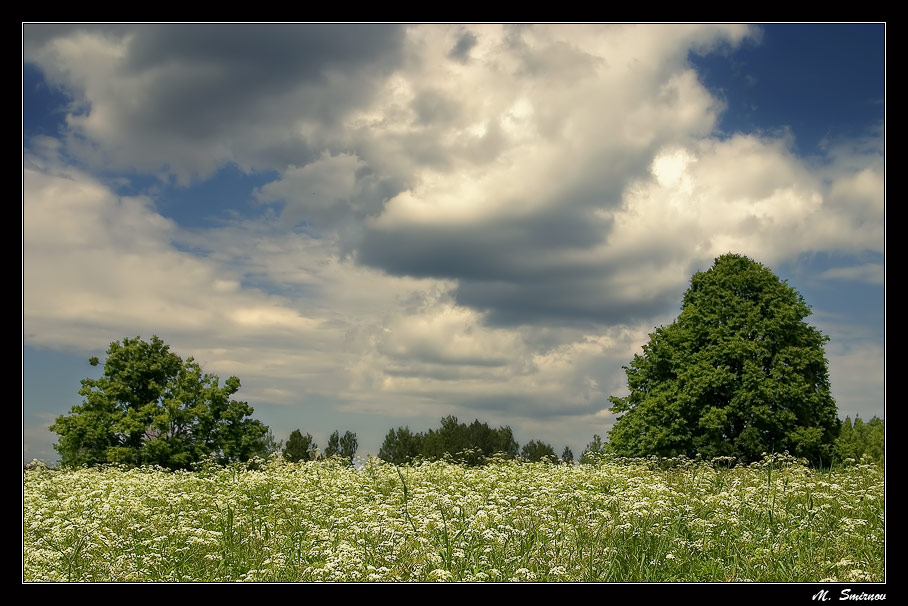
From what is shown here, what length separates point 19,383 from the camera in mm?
5949

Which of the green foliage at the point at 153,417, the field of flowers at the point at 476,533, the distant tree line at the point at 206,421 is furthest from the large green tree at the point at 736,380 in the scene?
the green foliage at the point at 153,417

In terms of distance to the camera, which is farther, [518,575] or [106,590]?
[518,575]

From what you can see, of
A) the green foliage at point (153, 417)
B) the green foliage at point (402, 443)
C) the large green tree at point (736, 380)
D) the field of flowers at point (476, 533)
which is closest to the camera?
the field of flowers at point (476, 533)

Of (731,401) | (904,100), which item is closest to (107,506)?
(904,100)

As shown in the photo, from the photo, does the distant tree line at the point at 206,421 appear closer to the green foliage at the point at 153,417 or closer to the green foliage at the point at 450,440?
the green foliage at the point at 153,417

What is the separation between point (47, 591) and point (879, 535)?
447 inches

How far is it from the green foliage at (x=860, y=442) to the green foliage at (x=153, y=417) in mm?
26782

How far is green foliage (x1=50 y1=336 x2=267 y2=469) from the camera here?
32.1m

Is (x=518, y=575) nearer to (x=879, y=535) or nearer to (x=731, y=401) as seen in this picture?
(x=879, y=535)

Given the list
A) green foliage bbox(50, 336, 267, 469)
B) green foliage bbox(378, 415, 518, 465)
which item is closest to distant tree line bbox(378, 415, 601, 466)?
green foliage bbox(378, 415, 518, 465)

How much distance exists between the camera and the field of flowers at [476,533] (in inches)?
355

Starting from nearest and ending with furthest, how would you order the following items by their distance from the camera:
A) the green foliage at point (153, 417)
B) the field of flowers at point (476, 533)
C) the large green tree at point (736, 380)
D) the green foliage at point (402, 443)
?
1. the field of flowers at point (476, 533)
2. the large green tree at point (736, 380)
3. the green foliage at point (153, 417)
4. the green foliage at point (402, 443)

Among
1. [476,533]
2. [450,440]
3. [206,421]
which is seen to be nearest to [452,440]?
[450,440]

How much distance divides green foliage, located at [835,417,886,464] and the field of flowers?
1431cm
